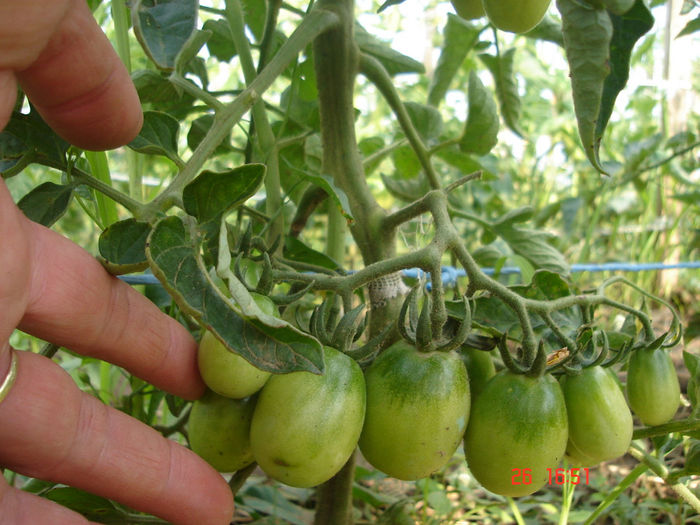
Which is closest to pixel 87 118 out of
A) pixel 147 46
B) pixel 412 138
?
pixel 147 46

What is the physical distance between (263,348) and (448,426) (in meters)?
0.24

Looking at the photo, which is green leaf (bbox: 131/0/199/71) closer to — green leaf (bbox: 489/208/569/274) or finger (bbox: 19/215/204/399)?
finger (bbox: 19/215/204/399)

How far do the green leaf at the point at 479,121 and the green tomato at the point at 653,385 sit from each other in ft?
1.46

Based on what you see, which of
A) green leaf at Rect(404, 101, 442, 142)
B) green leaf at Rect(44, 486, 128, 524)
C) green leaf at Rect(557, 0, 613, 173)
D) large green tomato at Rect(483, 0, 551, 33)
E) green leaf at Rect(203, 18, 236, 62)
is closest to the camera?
green leaf at Rect(557, 0, 613, 173)

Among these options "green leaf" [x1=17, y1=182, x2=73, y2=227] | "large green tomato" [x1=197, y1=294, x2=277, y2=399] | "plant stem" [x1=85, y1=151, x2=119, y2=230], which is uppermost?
"green leaf" [x1=17, y1=182, x2=73, y2=227]

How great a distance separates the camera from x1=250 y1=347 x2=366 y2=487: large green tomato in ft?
2.07

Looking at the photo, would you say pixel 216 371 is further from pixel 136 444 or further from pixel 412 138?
pixel 412 138

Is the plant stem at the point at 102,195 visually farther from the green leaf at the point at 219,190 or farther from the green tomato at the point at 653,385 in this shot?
the green tomato at the point at 653,385

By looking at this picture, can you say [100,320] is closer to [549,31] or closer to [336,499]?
[336,499]

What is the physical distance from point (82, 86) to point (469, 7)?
1.48ft

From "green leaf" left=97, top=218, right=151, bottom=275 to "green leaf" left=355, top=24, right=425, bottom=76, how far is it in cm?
66

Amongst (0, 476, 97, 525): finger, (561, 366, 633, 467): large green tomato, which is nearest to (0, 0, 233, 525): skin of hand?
(0, 476, 97, 525): finger

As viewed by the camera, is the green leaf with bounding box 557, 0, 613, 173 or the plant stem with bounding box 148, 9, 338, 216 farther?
the plant stem with bounding box 148, 9, 338, 216

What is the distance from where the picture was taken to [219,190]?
0.59 meters
